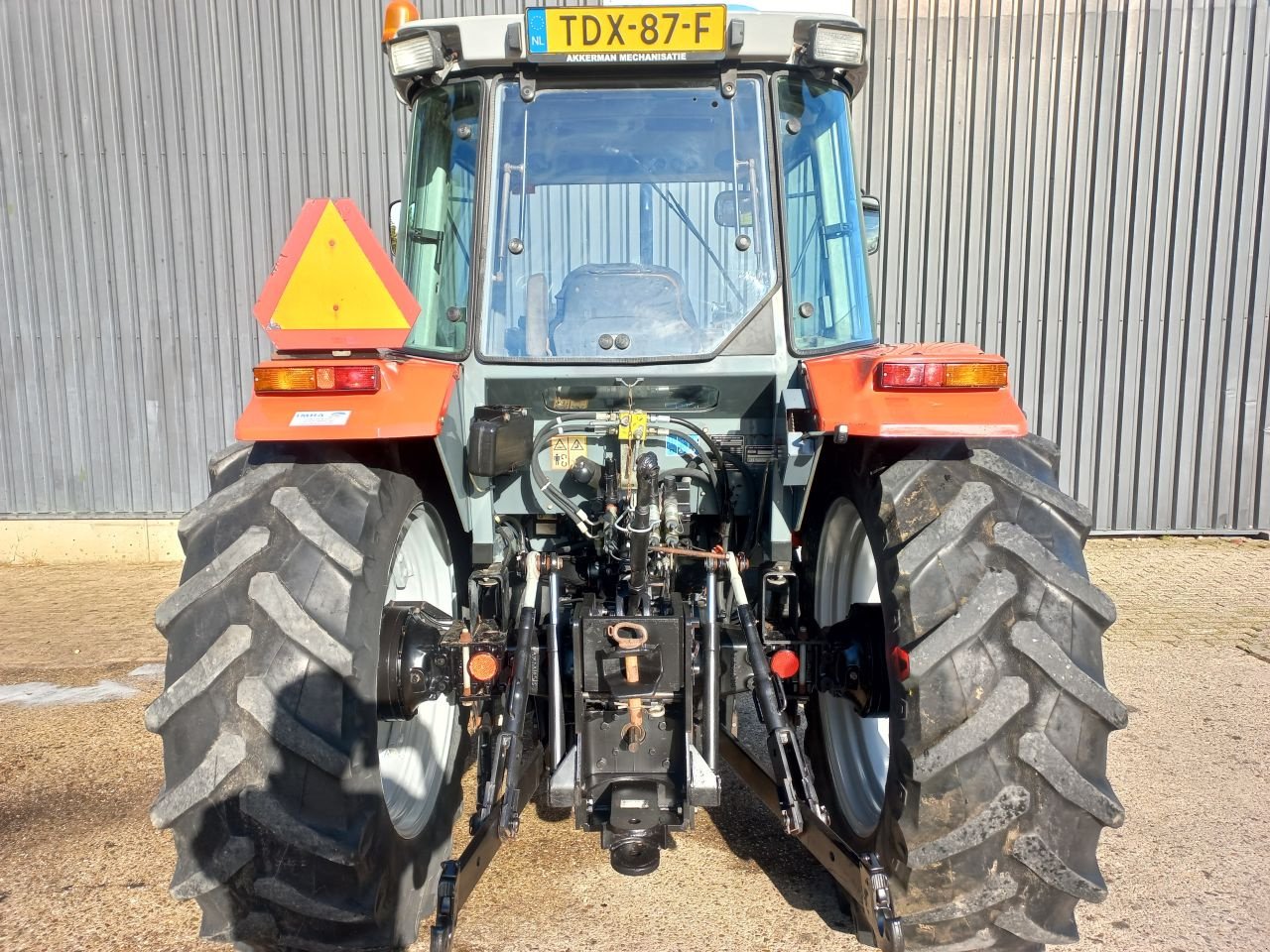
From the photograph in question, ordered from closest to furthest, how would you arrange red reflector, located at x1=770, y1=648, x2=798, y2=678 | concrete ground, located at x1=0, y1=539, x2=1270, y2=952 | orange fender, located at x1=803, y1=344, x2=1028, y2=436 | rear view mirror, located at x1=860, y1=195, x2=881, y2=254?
orange fender, located at x1=803, y1=344, x2=1028, y2=436 < red reflector, located at x1=770, y1=648, x2=798, y2=678 < concrete ground, located at x1=0, y1=539, x2=1270, y2=952 < rear view mirror, located at x1=860, y1=195, x2=881, y2=254

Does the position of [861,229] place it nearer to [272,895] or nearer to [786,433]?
[786,433]

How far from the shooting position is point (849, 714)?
9.32 ft

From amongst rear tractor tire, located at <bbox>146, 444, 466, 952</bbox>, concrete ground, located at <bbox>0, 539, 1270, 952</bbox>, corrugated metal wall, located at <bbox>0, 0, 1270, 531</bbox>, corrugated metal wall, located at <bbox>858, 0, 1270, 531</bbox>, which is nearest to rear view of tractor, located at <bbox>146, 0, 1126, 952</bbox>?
rear tractor tire, located at <bbox>146, 444, 466, 952</bbox>

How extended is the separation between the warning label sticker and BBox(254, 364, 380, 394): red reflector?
2.25ft

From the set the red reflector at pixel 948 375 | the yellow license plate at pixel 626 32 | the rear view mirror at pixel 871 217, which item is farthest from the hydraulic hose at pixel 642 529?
the rear view mirror at pixel 871 217

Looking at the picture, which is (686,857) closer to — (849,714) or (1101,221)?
(849,714)

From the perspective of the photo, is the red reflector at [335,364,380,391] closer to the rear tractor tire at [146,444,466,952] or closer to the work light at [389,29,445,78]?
the rear tractor tire at [146,444,466,952]

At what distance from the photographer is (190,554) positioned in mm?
2129

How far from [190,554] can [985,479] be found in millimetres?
1849

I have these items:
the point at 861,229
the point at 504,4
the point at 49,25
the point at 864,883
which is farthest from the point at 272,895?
the point at 49,25

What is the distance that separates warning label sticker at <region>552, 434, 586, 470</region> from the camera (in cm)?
275

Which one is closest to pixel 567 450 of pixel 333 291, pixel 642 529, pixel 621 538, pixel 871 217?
pixel 621 538

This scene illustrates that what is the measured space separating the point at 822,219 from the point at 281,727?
2.17 meters

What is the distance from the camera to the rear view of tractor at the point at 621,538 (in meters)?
1.94
